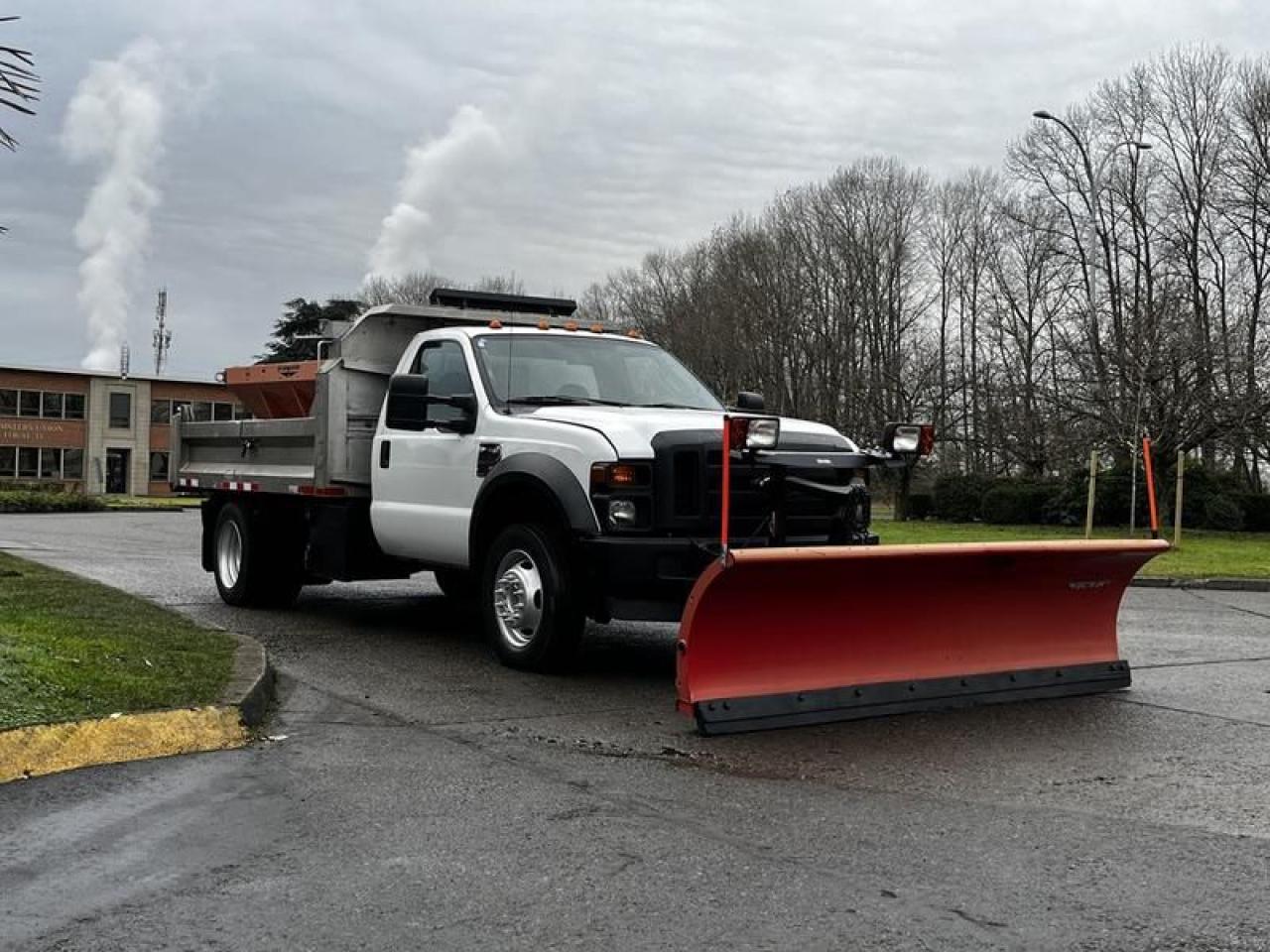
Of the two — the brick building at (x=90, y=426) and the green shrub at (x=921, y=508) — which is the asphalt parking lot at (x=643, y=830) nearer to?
the green shrub at (x=921, y=508)

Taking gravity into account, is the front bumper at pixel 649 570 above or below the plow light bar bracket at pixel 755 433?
below

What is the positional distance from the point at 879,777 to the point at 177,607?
7.65m

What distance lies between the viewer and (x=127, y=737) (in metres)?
5.86

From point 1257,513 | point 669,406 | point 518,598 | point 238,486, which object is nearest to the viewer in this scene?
point 518,598

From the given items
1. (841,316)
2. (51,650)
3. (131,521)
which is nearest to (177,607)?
(51,650)

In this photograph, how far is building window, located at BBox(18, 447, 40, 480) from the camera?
2613 inches

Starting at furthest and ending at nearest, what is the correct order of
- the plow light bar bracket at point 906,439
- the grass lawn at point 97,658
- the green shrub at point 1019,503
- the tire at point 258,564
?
the green shrub at point 1019,503 < the tire at point 258,564 < the plow light bar bracket at point 906,439 < the grass lawn at point 97,658

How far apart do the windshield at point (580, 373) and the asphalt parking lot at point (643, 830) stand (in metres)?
2.00

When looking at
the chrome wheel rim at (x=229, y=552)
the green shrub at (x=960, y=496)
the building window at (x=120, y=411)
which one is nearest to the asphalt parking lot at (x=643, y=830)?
the chrome wheel rim at (x=229, y=552)

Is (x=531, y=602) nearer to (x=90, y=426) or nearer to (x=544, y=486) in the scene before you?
(x=544, y=486)

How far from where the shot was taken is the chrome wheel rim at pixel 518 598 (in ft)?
26.1

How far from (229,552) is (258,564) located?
676mm

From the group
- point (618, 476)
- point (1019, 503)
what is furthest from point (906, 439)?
point (1019, 503)

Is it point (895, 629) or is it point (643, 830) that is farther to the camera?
point (895, 629)
